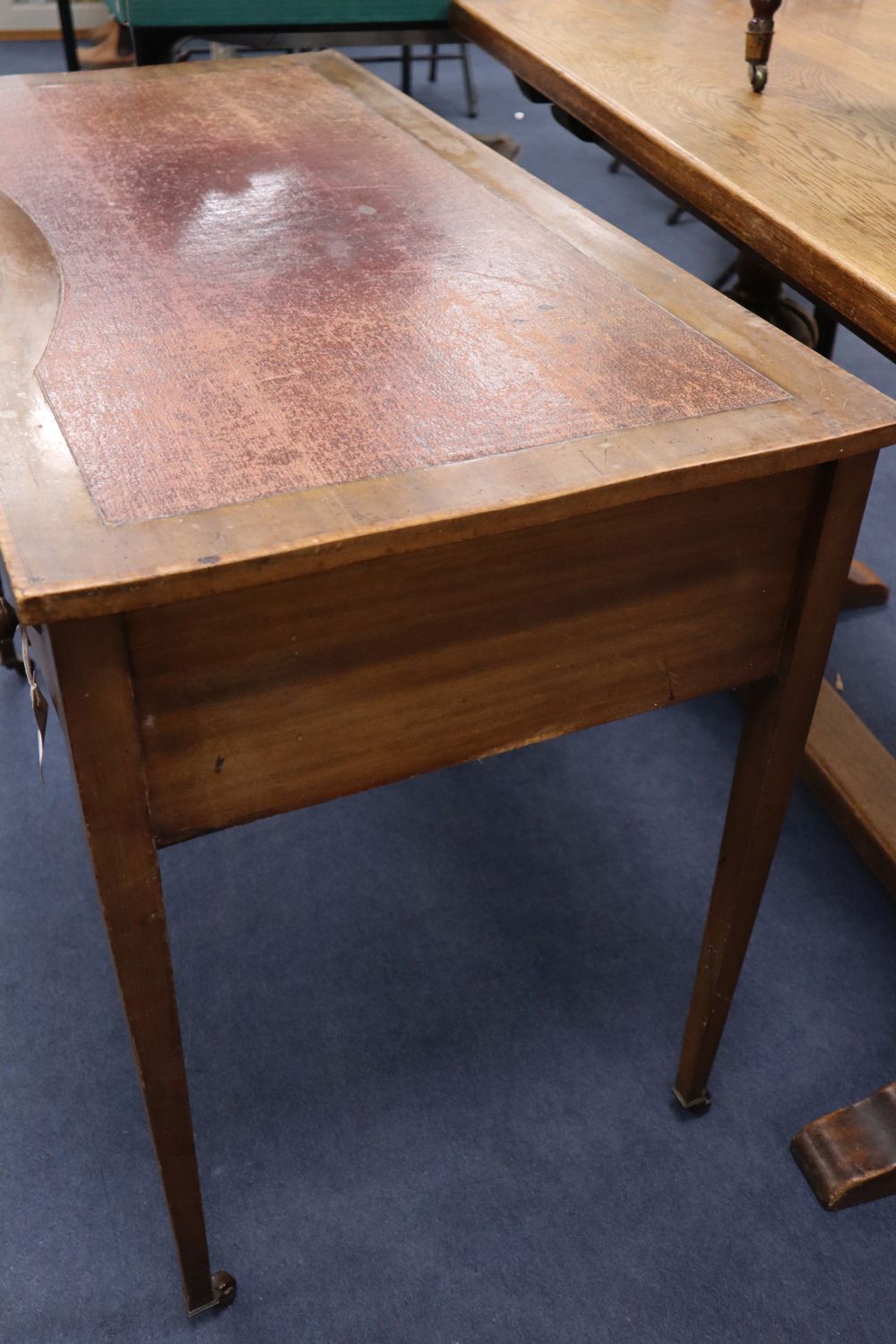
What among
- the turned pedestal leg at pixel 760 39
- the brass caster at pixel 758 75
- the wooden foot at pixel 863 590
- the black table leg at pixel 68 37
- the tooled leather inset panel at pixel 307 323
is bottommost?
the wooden foot at pixel 863 590

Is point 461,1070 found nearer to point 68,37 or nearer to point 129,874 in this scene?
point 129,874

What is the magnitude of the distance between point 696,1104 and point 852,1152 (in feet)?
0.51

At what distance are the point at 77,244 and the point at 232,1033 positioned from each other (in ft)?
2.65

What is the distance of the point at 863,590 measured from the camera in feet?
6.54

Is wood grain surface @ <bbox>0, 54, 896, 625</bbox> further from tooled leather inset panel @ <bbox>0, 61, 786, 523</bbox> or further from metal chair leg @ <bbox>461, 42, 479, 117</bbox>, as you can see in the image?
→ metal chair leg @ <bbox>461, 42, 479, 117</bbox>

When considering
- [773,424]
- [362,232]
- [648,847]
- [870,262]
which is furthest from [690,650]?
[648,847]

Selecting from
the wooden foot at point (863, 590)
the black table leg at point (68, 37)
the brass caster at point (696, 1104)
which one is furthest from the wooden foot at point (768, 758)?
the black table leg at point (68, 37)

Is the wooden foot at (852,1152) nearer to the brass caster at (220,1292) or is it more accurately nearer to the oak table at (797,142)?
the oak table at (797,142)

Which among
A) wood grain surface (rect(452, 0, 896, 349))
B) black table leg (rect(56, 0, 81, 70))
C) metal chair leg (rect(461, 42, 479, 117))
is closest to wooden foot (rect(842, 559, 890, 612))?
wood grain surface (rect(452, 0, 896, 349))

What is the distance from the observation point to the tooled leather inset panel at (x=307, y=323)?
2.52 feet

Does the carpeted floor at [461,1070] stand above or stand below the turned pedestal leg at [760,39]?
below

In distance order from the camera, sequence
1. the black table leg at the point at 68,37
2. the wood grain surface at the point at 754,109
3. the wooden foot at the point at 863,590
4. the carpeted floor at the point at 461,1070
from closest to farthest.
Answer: the wood grain surface at the point at 754,109 → the carpeted floor at the point at 461,1070 → the wooden foot at the point at 863,590 → the black table leg at the point at 68,37

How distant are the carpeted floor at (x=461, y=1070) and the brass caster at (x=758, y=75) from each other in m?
0.85

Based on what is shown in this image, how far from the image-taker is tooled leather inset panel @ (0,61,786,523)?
768 mm
